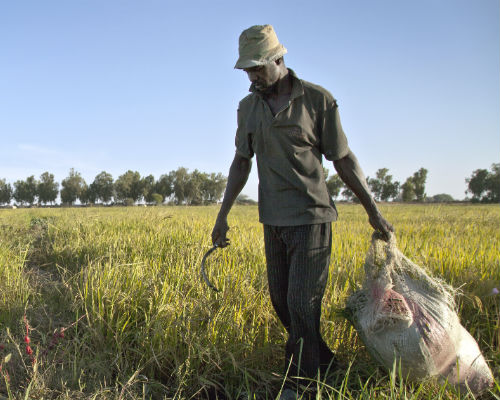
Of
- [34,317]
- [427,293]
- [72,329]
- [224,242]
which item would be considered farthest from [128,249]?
[427,293]

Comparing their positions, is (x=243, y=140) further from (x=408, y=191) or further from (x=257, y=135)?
(x=408, y=191)

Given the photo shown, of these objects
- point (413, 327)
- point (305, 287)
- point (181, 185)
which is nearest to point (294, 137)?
point (305, 287)

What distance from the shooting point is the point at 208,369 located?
69.3 inches

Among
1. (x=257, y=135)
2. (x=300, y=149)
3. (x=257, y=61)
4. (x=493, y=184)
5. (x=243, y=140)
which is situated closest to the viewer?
(x=257, y=61)

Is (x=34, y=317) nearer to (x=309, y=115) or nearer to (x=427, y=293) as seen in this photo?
(x=309, y=115)

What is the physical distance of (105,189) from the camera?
222ft

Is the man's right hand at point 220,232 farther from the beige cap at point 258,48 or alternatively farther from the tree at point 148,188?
the tree at point 148,188

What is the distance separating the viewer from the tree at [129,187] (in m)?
67.6

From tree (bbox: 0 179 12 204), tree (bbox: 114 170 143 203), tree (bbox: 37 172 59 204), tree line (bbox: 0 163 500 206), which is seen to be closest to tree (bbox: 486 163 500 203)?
tree line (bbox: 0 163 500 206)

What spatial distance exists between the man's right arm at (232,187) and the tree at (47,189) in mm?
74788

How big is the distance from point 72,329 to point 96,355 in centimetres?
46

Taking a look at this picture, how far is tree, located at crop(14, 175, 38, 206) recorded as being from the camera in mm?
67875

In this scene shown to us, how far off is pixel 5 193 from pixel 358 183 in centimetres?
8111

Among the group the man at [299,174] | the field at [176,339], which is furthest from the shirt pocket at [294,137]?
the field at [176,339]
